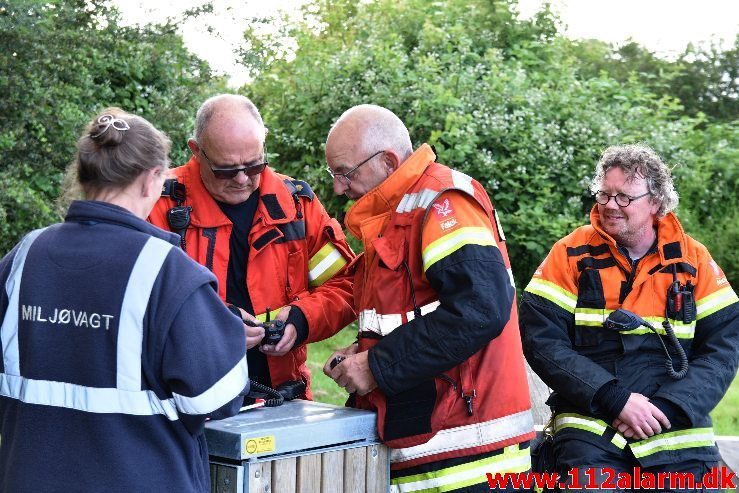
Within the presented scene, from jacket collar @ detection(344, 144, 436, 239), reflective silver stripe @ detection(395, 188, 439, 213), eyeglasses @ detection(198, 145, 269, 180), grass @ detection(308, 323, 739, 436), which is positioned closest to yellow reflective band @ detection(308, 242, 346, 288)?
eyeglasses @ detection(198, 145, 269, 180)

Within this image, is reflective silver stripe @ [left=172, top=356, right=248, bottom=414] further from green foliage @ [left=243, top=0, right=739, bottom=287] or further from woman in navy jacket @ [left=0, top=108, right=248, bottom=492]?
green foliage @ [left=243, top=0, right=739, bottom=287]

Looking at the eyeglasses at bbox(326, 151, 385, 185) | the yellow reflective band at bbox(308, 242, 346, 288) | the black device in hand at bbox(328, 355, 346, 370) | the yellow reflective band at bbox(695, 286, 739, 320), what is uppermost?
the eyeglasses at bbox(326, 151, 385, 185)

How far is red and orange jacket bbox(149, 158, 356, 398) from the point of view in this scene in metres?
3.73

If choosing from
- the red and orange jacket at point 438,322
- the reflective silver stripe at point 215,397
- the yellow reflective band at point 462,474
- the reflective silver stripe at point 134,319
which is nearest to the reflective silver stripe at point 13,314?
the reflective silver stripe at point 134,319

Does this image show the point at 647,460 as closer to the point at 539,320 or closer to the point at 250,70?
the point at 539,320

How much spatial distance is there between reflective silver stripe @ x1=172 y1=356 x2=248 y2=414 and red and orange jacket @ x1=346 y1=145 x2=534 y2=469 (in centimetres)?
70

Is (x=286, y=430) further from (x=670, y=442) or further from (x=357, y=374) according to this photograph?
(x=670, y=442)

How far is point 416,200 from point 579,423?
57.2 inches

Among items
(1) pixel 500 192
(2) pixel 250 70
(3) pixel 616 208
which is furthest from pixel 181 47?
(3) pixel 616 208

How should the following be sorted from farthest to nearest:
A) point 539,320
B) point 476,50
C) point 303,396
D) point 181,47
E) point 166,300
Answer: point 476,50 → point 181,47 → point 539,320 → point 303,396 → point 166,300

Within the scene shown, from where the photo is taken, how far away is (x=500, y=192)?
896 centimetres

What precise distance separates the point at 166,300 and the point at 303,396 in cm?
147

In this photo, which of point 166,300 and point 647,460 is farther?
point 647,460

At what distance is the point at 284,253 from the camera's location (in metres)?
3.84
